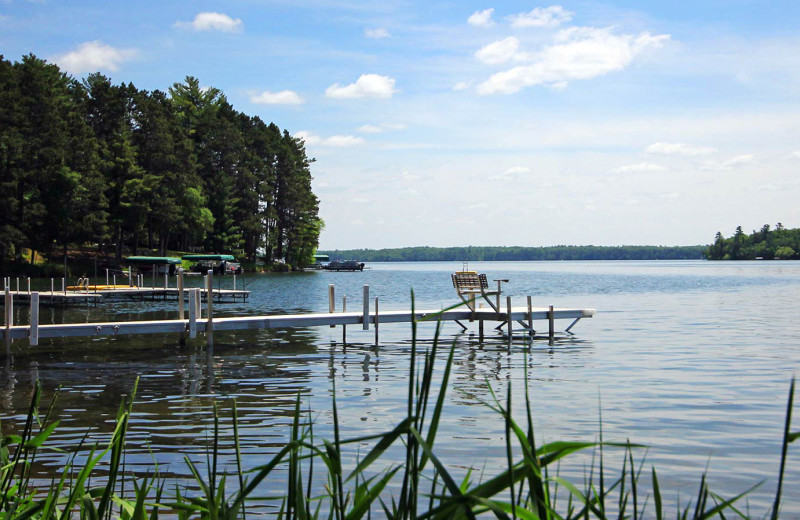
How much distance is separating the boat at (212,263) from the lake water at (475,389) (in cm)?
4693

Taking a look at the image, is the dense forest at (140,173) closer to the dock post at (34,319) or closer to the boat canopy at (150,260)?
the boat canopy at (150,260)

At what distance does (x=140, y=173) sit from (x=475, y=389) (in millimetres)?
60430

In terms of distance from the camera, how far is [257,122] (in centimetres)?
10106

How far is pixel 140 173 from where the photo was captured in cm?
6981

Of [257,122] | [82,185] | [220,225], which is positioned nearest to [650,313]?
[82,185]

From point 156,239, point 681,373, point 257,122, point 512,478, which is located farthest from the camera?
point 257,122

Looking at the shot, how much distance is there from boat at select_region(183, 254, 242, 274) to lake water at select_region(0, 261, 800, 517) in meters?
46.9

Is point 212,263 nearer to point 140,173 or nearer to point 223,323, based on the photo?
point 140,173

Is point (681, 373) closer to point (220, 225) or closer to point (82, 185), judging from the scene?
point (82, 185)

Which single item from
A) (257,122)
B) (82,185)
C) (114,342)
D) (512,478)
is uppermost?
(257,122)

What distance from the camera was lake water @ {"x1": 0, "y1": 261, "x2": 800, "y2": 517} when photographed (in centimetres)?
958

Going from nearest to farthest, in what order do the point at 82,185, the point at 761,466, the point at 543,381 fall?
the point at 761,466
the point at 543,381
the point at 82,185

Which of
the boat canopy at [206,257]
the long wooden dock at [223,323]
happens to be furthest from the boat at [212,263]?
the long wooden dock at [223,323]

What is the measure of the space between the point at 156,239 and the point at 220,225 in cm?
685
